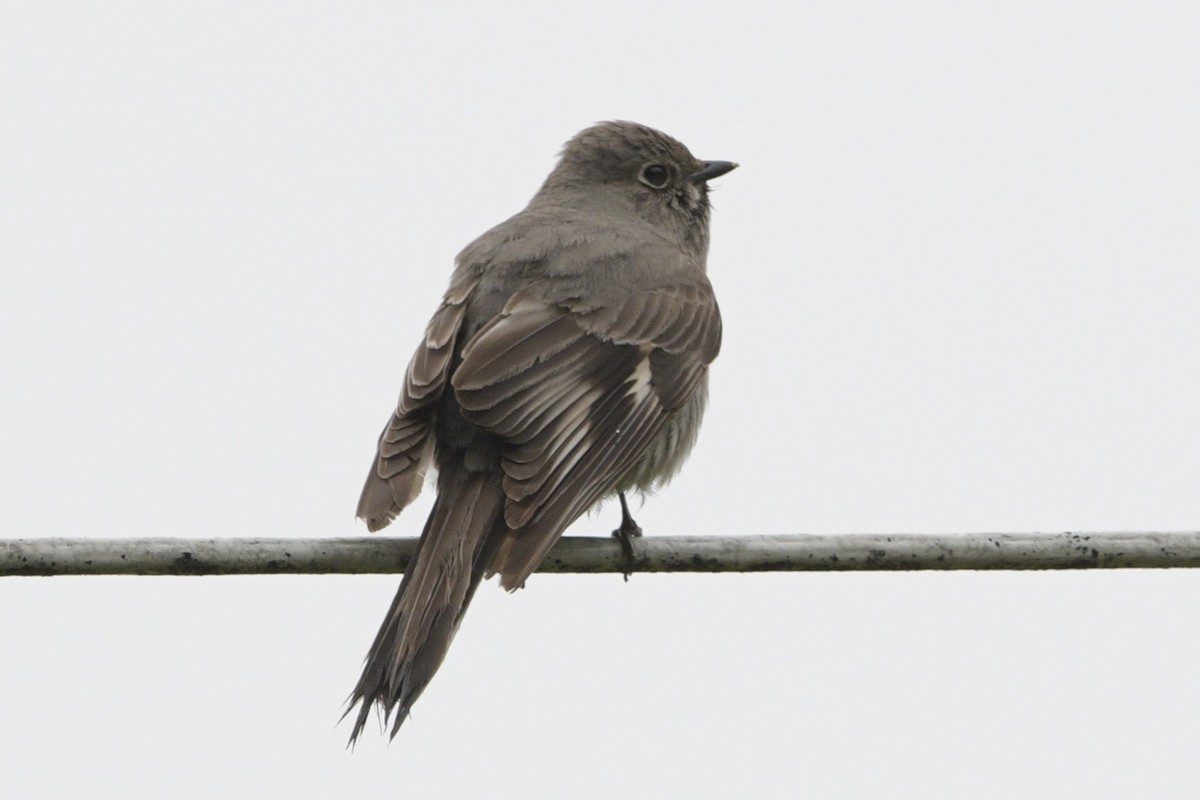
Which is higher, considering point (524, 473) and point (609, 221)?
point (609, 221)

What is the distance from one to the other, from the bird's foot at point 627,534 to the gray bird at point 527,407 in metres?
0.04

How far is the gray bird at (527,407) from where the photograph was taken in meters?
5.58

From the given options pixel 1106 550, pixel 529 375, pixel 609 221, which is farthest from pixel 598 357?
pixel 1106 550

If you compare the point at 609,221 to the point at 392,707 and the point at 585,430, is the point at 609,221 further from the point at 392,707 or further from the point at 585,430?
the point at 392,707

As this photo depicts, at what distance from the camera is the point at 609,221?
835cm

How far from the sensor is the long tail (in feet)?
16.9

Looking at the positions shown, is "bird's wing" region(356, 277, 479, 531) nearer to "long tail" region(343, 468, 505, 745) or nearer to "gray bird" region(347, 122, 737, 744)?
"gray bird" region(347, 122, 737, 744)

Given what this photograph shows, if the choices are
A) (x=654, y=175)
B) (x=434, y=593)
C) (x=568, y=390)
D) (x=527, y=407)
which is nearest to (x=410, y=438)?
(x=527, y=407)

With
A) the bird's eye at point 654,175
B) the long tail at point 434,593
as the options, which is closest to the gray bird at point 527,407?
the long tail at point 434,593

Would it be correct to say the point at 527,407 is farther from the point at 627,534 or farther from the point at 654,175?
the point at 654,175

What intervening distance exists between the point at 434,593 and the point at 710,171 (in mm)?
4200

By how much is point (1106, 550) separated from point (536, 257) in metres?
3.13

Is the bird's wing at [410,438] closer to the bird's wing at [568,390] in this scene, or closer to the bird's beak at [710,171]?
the bird's wing at [568,390]

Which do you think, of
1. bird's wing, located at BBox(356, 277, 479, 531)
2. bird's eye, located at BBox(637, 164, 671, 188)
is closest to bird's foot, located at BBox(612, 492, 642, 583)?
bird's wing, located at BBox(356, 277, 479, 531)
